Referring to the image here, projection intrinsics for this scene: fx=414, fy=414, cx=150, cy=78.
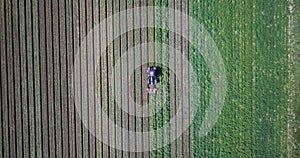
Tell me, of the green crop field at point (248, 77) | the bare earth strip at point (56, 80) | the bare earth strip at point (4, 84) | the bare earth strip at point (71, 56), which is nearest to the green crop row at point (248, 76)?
the green crop field at point (248, 77)

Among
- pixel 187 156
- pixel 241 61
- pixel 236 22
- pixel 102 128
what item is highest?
pixel 236 22

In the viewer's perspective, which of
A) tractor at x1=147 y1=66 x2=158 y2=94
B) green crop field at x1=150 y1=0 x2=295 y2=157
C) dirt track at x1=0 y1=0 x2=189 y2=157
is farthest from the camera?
dirt track at x1=0 y1=0 x2=189 y2=157

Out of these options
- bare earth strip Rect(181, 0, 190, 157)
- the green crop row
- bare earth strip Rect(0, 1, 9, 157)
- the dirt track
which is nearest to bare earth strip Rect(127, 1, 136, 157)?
the dirt track

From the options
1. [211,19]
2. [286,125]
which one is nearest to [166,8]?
[211,19]

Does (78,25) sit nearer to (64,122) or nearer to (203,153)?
(64,122)

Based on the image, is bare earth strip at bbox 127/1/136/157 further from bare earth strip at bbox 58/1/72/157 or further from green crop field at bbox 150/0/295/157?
bare earth strip at bbox 58/1/72/157

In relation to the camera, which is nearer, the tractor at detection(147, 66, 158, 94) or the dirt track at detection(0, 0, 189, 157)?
the tractor at detection(147, 66, 158, 94)

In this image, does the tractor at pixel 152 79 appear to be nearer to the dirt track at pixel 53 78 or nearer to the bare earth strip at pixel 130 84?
the dirt track at pixel 53 78

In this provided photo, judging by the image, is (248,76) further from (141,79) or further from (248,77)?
(141,79)

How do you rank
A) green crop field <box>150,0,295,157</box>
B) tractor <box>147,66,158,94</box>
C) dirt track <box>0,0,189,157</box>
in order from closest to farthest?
green crop field <box>150,0,295,157</box>, tractor <box>147,66,158,94</box>, dirt track <box>0,0,189,157</box>
